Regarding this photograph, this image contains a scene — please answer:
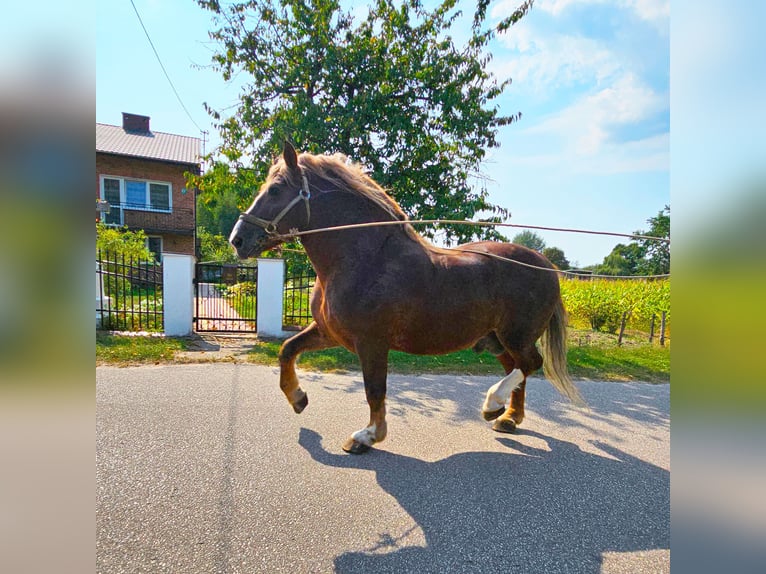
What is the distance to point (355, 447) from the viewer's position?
2.72 metres

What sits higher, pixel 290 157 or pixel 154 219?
pixel 154 219

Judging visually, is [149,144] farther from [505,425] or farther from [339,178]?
[505,425]

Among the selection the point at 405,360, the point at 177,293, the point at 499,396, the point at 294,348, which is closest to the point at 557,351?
the point at 499,396

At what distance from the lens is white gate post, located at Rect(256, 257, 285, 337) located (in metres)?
6.79

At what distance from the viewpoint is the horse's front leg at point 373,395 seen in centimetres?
262

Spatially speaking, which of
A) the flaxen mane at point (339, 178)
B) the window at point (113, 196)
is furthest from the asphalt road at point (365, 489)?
the window at point (113, 196)

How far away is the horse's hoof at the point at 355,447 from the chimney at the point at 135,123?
2497 centimetres

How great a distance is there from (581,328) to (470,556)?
1074 centimetres

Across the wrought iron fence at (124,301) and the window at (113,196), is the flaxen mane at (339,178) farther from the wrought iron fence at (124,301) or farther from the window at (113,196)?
the window at (113,196)

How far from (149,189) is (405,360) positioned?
17.5 meters

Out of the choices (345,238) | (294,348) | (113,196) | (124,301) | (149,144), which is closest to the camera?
(345,238)

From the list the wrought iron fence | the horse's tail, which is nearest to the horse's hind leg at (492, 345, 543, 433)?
the horse's tail

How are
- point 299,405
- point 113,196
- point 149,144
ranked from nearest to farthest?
point 299,405, point 113,196, point 149,144
